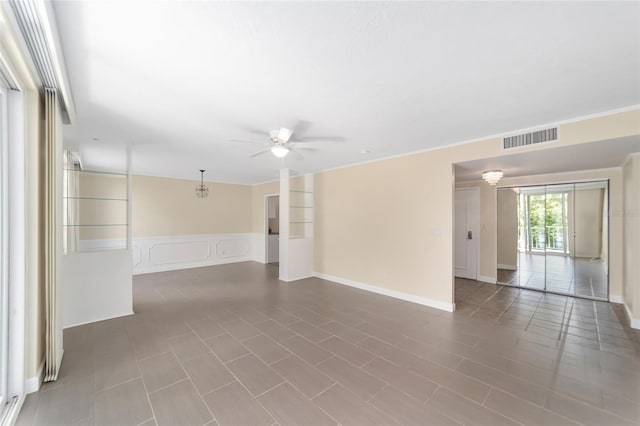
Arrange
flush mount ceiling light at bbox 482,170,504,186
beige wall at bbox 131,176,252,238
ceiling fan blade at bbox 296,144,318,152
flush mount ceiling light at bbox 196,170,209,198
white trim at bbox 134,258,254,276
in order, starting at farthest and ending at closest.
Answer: flush mount ceiling light at bbox 196,170,209,198 < beige wall at bbox 131,176,252,238 < white trim at bbox 134,258,254,276 < flush mount ceiling light at bbox 482,170,504,186 < ceiling fan blade at bbox 296,144,318,152

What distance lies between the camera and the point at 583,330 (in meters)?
3.30

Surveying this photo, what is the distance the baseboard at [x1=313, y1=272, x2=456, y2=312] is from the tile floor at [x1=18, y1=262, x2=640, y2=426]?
169mm

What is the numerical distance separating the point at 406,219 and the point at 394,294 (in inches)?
57.7

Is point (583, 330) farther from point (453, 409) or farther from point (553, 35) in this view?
point (553, 35)

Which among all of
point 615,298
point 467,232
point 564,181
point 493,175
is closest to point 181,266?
point 467,232

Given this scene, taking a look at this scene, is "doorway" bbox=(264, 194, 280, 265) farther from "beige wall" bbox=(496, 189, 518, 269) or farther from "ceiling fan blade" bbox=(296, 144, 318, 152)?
"beige wall" bbox=(496, 189, 518, 269)

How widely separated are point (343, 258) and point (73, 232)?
4745 millimetres

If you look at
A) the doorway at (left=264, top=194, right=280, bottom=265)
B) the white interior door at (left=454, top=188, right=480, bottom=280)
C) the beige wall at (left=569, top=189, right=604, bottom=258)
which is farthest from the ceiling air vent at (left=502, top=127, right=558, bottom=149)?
the doorway at (left=264, top=194, right=280, bottom=265)

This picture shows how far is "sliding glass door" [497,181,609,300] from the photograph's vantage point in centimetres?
526

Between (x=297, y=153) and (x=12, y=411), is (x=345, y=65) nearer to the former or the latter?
(x=297, y=153)

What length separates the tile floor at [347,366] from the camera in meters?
1.89

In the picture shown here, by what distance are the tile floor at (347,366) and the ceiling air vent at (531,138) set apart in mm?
2502

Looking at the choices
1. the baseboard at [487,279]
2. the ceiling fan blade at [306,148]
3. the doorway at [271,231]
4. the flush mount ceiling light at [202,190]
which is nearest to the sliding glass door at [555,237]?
the baseboard at [487,279]

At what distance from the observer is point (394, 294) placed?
4.72 metres
